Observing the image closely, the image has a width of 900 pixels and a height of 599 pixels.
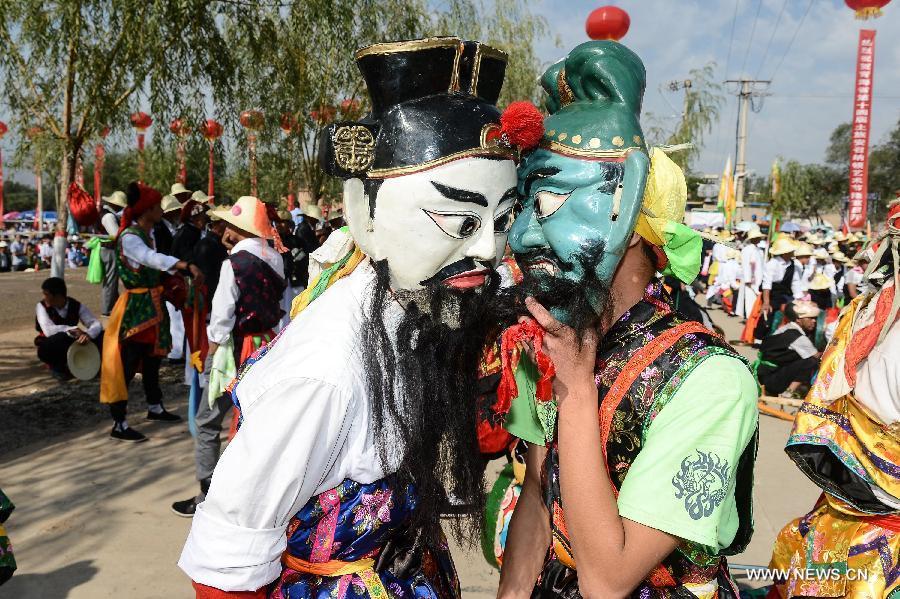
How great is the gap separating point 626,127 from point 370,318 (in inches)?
29.4

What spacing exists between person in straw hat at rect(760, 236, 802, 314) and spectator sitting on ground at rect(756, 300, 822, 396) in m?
3.86

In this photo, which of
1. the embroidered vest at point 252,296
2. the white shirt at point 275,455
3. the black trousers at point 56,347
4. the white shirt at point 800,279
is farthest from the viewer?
the white shirt at point 800,279

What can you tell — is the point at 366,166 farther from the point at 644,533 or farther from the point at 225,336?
the point at 225,336

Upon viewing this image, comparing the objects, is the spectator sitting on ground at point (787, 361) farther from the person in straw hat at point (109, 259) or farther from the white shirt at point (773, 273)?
the person in straw hat at point (109, 259)

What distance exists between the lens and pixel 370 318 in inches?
→ 59.9

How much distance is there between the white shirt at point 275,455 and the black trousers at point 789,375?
767 cm

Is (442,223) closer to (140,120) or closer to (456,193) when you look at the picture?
(456,193)

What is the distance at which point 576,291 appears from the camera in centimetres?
154

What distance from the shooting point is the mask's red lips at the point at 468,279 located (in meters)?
1.61

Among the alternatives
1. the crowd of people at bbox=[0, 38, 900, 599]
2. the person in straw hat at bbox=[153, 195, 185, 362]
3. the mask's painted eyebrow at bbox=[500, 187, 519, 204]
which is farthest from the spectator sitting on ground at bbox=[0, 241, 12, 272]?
the mask's painted eyebrow at bbox=[500, 187, 519, 204]

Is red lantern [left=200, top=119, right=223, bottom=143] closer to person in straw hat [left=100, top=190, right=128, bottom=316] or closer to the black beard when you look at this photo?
person in straw hat [left=100, top=190, right=128, bottom=316]

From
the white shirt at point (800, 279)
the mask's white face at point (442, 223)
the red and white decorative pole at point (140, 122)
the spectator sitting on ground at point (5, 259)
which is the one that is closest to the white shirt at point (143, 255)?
the red and white decorative pole at point (140, 122)

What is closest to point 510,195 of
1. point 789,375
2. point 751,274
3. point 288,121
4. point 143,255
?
point 143,255

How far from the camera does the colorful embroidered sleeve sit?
1.35 meters
